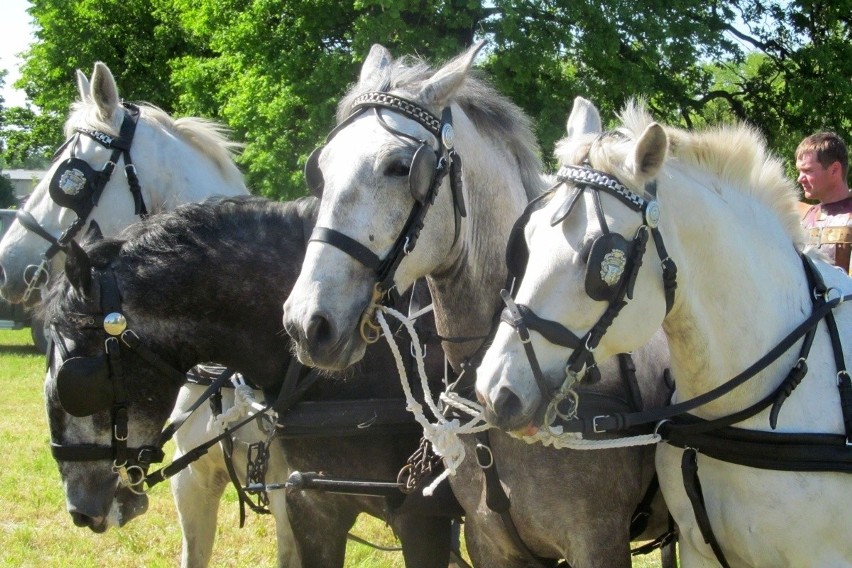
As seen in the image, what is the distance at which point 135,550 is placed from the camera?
18.4 ft

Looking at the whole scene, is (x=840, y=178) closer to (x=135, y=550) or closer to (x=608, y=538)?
(x=608, y=538)

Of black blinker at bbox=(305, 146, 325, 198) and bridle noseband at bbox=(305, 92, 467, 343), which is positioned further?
black blinker at bbox=(305, 146, 325, 198)

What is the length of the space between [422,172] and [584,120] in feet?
1.95

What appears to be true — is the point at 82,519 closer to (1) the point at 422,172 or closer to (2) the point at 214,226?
(2) the point at 214,226

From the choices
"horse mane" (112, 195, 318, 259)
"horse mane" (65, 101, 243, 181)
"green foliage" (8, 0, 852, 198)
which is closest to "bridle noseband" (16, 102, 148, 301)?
"horse mane" (65, 101, 243, 181)

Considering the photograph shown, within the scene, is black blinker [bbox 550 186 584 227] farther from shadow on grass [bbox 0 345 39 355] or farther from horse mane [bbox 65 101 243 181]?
shadow on grass [bbox 0 345 39 355]

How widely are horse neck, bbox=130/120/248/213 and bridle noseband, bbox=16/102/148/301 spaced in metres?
0.06

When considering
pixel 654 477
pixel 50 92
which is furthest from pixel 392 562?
pixel 50 92

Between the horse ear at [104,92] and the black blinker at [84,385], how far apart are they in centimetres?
146

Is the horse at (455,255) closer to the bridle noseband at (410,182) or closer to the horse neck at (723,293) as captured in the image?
the bridle noseband at (410,182)

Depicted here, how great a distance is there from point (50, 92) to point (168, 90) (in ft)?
11.7

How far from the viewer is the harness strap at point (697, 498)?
2.54 m

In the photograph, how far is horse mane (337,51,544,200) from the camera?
2873mm

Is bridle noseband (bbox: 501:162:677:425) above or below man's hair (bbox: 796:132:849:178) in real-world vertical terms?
below
